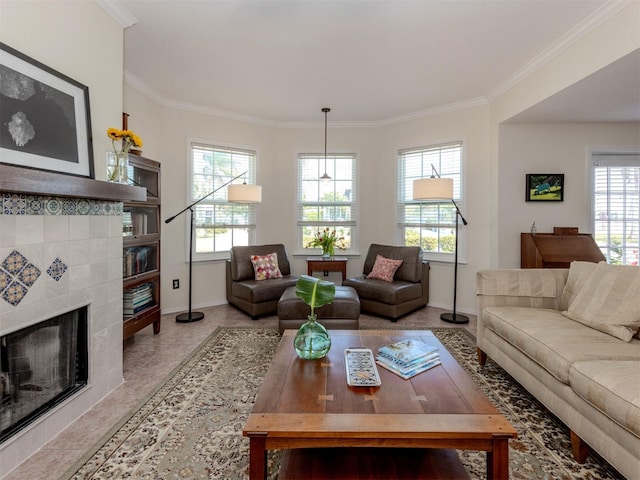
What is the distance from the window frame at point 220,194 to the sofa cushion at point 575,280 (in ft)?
12.4

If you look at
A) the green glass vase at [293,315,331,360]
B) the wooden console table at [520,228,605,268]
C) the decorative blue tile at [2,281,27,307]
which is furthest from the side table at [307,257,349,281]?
the decorative blue tile at [2,281,27,307]

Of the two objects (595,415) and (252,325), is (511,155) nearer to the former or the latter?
(595,415)

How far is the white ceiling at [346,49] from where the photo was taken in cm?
231

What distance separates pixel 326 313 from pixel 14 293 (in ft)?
7.56

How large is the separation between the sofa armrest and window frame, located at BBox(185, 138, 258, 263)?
10.8ft

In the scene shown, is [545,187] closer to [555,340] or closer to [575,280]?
[575,280]

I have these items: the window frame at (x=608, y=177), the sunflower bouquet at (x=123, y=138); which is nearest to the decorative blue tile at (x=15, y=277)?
the sunflower bouquet at (x=123, y=138)

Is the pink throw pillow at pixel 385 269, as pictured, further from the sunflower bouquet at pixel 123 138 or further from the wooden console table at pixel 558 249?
the sunflower bouquet at pixel 123 138

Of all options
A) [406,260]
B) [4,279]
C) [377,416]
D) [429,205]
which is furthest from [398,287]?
[4,279]

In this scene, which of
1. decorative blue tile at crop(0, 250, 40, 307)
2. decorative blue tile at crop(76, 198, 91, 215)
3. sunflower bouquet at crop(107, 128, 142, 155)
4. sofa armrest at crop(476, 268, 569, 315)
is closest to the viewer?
decorative blue tile at crop(0, 250, 40, 307)

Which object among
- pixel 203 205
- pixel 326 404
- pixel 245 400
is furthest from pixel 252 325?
pixel 326 404

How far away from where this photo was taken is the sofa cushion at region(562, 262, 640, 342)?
1.88 metres

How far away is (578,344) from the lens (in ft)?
5.82

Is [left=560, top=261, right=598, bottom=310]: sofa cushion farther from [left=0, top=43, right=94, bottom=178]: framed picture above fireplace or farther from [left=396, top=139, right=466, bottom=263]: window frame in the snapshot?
[left=0, top=43, right=94, bottom=178]: framed picture above fireplace
